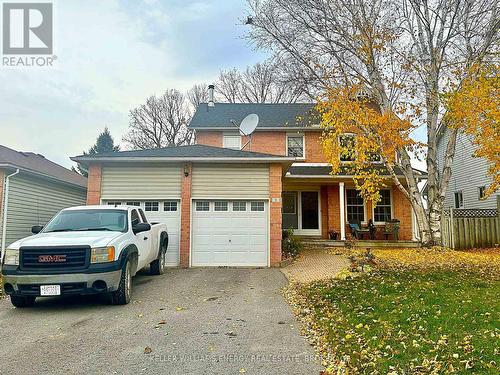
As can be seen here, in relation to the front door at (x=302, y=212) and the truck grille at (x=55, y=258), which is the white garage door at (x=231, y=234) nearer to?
the truck grille at (x=55, y=258)

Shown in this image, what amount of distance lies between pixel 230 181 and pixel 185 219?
76.5 inches

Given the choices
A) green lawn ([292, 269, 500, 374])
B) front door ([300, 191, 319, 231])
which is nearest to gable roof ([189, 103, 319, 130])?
front door ([300, 191, 319, 231])

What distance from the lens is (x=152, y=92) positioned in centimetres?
3756

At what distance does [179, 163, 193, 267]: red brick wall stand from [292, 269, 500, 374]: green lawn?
465 centimetres

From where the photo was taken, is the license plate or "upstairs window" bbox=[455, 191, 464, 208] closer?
the license plate

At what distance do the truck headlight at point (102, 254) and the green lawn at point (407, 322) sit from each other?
11.8 ft

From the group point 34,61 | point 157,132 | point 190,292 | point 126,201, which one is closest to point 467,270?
point 190,292

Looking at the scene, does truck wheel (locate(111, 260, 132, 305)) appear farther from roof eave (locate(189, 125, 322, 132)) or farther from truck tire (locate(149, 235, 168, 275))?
roof eave (locate(189, 125, 322, 132))

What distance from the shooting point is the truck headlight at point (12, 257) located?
6.27 meters

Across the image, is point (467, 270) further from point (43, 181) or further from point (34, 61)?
point (43, 181)

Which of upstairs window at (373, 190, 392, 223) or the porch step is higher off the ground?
upstairs window at (373, 190, 392, 223)

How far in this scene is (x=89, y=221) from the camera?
25.1 feet

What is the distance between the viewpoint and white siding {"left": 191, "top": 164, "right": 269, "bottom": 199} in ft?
38.5

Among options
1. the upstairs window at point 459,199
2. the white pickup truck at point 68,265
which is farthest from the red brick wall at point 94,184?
the upstairs window at point 459,199
